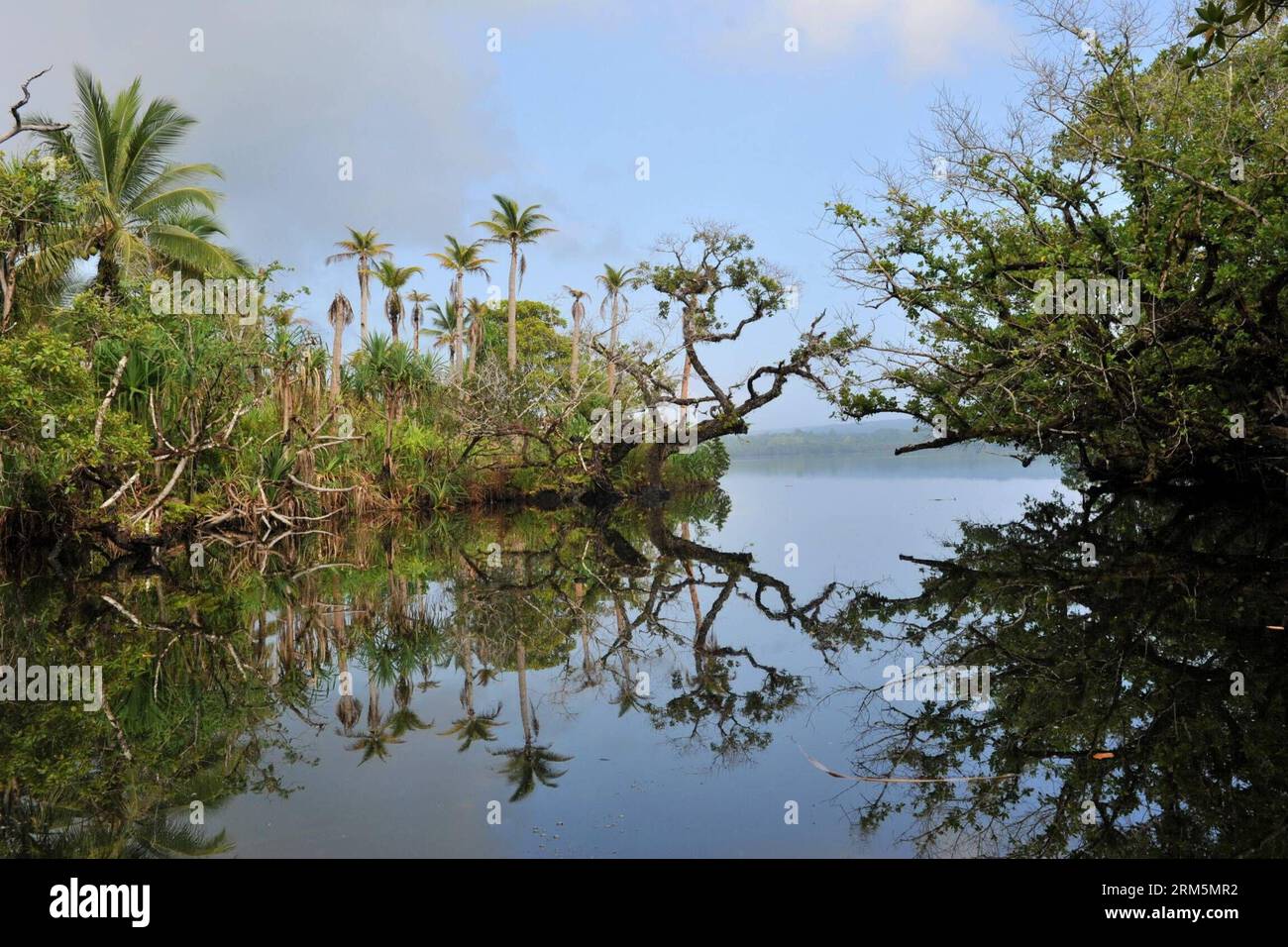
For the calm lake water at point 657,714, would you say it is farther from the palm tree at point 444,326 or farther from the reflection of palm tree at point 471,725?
the palm tree at point 444,326

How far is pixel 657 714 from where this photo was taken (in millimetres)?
5531

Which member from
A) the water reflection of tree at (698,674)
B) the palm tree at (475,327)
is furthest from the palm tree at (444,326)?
the water reflection of tree at (698,674)

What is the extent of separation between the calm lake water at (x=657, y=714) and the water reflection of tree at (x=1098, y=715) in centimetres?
2

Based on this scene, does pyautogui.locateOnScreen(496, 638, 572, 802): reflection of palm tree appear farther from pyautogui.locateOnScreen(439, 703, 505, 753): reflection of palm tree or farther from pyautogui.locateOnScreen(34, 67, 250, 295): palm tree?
pyautogui.locateOnScreen(34, 67, 250, 295): palm tree

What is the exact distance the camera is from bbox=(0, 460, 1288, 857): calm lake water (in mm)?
3727

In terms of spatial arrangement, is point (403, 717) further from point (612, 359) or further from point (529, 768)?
point (612, 359)

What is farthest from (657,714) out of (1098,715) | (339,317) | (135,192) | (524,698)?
(339,317)

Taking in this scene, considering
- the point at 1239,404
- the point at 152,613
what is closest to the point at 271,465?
the point at 152,613

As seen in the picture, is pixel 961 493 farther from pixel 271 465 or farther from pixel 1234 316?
pixel 271 465

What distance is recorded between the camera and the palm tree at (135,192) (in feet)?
67.8

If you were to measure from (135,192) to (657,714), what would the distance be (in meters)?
24.4

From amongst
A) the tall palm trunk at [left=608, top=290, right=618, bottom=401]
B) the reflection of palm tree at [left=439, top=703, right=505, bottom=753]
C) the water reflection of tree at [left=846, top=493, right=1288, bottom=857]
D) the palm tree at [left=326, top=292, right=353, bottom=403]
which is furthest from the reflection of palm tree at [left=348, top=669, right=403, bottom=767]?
the palm tree at [left=326, top=292, right=353, bottom=403]

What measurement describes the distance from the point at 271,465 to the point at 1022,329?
13149 millimetres

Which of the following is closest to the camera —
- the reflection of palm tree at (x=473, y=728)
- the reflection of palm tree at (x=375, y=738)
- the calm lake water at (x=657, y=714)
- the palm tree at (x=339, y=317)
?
the calm lake water at (x=657, y=714)
